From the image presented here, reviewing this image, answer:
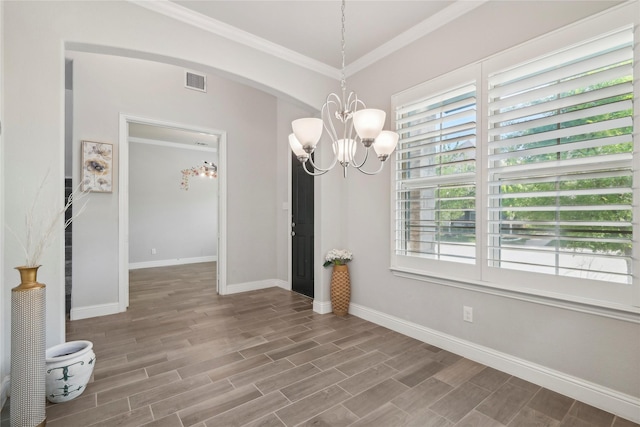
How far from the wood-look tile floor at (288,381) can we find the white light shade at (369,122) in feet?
5.50

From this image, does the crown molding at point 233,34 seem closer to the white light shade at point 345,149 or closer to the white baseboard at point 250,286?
the white light shade at point 345,149

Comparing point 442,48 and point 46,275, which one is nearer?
point 46,275

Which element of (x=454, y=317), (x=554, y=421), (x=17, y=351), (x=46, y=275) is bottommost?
(x=554, y=421)

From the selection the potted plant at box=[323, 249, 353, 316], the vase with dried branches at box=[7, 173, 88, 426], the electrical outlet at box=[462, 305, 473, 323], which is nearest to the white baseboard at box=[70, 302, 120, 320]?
the vase with dried branches at box=[7, 173, 88, 426]

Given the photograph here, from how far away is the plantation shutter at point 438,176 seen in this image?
2.53 metres

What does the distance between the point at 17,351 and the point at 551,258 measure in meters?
3.30

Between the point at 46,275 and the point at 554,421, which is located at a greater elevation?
the point at 46,275

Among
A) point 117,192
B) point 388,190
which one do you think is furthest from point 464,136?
point 117,192

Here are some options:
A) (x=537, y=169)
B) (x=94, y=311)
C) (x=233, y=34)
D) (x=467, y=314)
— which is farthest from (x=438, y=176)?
(x=94, y=311)

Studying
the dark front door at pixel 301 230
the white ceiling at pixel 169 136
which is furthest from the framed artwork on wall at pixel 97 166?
the white ceiling at pixel 169 136

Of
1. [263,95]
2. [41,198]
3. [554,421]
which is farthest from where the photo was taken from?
[263,95]

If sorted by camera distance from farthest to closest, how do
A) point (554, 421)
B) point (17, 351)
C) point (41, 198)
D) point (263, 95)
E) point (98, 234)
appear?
point (263, 95)
point (98, 234)
point (41, 198)
point (554, 421)
point (17, 351)

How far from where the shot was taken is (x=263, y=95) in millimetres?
5008

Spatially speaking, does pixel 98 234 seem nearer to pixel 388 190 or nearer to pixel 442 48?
pixel 388 190
